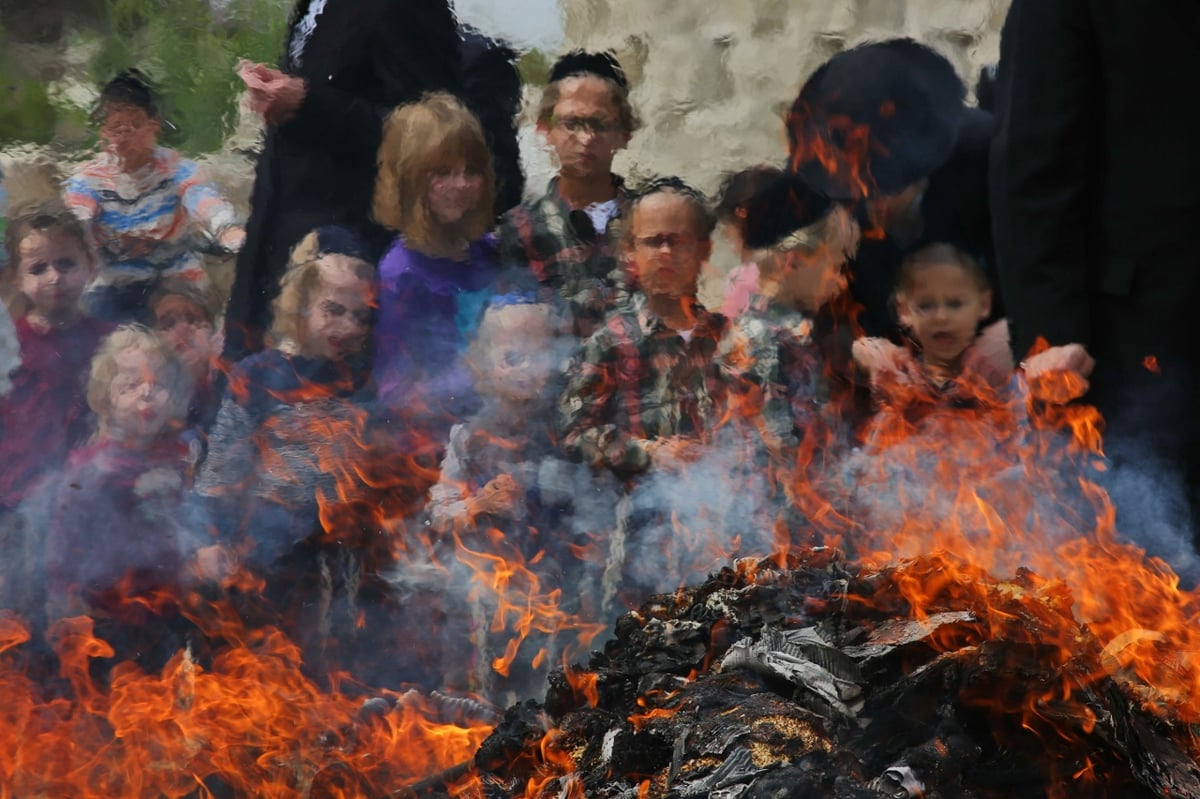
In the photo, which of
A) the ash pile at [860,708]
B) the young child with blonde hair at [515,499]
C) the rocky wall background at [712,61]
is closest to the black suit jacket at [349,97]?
the rocky wall background at [712,61]

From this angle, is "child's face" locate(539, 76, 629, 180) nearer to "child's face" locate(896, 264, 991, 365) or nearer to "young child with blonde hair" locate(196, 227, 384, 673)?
"young child with blonde hair" locate(196, 227, 384, 673)

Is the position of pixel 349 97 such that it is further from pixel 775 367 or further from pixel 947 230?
pixel 947 230

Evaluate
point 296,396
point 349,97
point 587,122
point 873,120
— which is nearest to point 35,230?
point 296,396

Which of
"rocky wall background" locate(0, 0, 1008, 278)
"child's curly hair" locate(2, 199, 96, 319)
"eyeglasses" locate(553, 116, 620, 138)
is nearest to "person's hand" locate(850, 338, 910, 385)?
"rocky wall background" locate(0, 0, 1008, 278)

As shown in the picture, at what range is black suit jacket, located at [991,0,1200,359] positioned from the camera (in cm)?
348

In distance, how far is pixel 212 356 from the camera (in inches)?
169

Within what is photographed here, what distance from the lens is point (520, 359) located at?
4211 millimetres

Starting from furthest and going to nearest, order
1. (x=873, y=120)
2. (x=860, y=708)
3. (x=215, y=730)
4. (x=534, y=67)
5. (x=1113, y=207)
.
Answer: (x=534, y=67)
(x=873, y=120)
(x=215, y=730)
(x=1113, y=207)
(x=860, y=708)

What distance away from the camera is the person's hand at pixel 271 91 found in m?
4.22

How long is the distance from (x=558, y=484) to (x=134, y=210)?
174 centimetres

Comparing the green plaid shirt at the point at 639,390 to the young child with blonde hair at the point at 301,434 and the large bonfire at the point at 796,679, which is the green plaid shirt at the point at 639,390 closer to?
the large bonfire at the point at 796,679

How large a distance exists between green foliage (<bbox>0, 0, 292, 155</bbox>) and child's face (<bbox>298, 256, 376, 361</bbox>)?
1.95ft

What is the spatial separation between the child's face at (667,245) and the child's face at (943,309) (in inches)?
26.9

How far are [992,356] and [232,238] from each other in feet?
8.38
